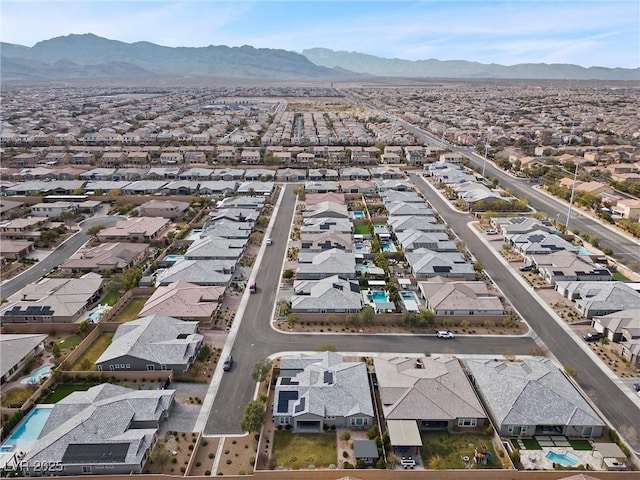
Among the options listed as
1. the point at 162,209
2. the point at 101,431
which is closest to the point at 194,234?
the point at 162,209

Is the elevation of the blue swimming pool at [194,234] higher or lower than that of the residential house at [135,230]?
lower

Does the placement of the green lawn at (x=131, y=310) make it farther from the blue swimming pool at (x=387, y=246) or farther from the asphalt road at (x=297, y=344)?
the blue swimming pool at (x=387, y=246)

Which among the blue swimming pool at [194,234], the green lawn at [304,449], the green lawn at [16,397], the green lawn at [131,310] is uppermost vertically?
the blue swimming pool at [194,234]

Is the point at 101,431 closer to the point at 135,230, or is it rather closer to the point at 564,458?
the point at 564,458

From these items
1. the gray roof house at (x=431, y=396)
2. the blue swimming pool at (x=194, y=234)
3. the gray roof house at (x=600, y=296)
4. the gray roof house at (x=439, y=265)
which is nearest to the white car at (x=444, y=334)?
the gray roof house at (x=431, y=396)

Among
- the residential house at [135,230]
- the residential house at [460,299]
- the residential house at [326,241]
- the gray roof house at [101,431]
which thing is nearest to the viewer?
the gray roof house at [101,431]

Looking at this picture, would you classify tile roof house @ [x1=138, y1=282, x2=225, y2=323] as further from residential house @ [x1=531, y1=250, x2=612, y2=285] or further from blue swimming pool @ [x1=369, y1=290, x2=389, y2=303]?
residential house @ [x1=531, y1=250, x2=612, y2=285]

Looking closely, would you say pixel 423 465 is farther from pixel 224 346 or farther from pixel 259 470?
pixel 224 346

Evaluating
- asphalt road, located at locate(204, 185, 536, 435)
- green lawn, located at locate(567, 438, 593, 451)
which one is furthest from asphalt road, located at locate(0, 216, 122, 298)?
green lawn, located at locate(567, 438, 593, 451)
